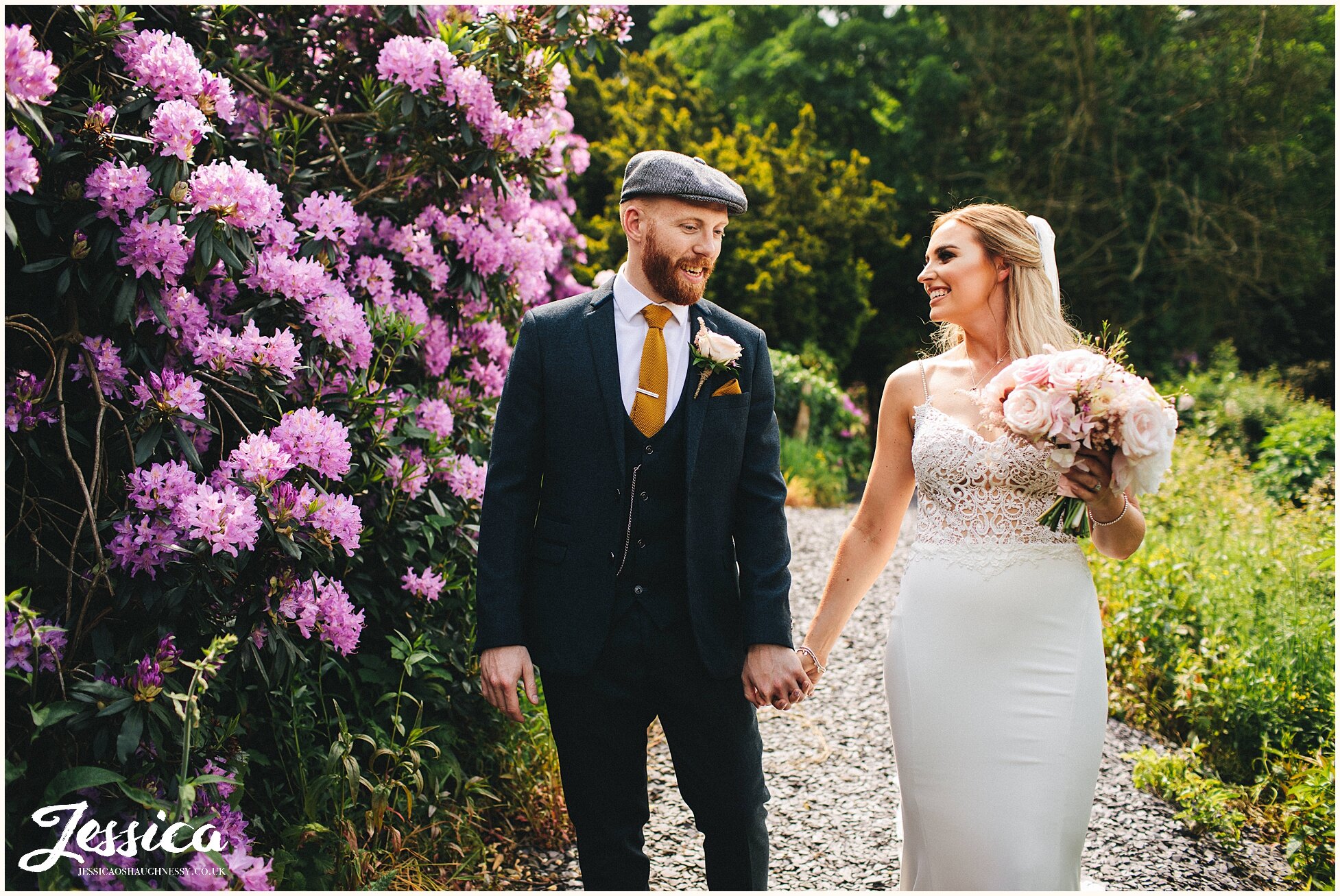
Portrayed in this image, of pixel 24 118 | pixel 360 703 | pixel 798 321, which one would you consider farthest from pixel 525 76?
pixel 798 321

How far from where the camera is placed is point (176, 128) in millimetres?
2131

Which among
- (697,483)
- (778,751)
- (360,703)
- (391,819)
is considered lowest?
(778,751)

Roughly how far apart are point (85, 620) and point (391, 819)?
1.07 meters

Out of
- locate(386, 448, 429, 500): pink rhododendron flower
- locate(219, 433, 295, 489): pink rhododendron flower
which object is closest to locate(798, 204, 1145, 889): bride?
locate(386, 448, 429, 500): pink rhododendron flower

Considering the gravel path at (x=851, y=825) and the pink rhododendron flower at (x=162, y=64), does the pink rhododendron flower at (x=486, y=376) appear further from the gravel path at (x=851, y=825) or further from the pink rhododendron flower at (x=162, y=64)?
the gravel path at (x=851, y=825)

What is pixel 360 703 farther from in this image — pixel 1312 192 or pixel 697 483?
pixel 1312 192

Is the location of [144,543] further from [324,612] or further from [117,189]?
[117,189]

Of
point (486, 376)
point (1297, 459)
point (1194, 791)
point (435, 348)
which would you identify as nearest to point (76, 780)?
point (435, 348)

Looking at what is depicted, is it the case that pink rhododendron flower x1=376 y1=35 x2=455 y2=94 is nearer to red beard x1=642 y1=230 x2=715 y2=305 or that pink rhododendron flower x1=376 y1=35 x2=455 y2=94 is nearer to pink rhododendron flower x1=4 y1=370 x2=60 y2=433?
red beard x1=642 y1=230 x2=715 y2=305

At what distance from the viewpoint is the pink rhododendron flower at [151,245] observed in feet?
6.89

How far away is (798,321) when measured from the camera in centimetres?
1160

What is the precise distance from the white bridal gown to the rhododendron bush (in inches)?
52.9

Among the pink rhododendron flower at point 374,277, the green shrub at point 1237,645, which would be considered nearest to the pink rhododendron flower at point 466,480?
the pink rhododendron flower at point 374,277

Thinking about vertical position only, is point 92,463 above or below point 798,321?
below
